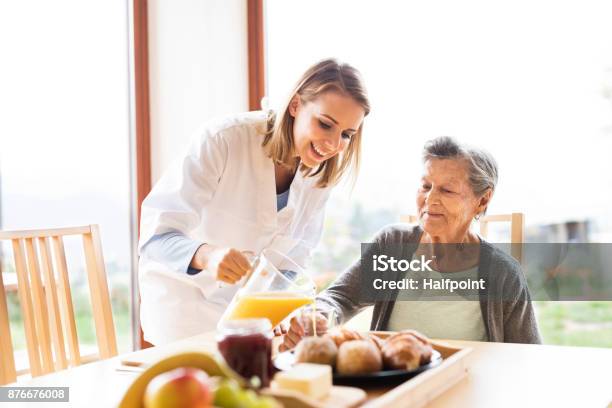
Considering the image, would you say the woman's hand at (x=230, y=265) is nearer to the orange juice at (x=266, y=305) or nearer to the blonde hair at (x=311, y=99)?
the orange juice at (x=266, y=305)

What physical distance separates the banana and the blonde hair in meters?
1.10

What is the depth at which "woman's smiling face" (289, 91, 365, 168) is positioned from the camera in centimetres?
187

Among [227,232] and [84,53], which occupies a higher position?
[84,53]

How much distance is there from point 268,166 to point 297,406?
1253mm

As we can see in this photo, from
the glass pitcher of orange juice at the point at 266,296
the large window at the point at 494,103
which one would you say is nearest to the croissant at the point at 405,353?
the glass pitcher of orange juice at the point at 266,296

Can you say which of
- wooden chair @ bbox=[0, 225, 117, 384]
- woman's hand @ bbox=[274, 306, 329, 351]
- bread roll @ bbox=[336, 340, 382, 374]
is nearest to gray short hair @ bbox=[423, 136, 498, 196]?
woman's hand @ bbox=[274, 306, 329, 351]

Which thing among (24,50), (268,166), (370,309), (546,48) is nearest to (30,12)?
(24,50)

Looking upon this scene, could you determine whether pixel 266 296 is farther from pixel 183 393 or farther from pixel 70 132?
pixel 70 132

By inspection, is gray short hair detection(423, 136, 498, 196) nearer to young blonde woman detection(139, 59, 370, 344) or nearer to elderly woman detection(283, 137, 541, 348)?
elderly woman detection(283, 137, 541, 348)

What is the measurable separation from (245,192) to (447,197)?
0.61m

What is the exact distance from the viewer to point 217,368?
3.05ft

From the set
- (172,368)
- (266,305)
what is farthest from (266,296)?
(172,368)

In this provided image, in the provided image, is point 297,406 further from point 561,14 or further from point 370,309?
point 561,14

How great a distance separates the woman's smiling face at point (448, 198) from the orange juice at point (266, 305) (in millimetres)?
752
